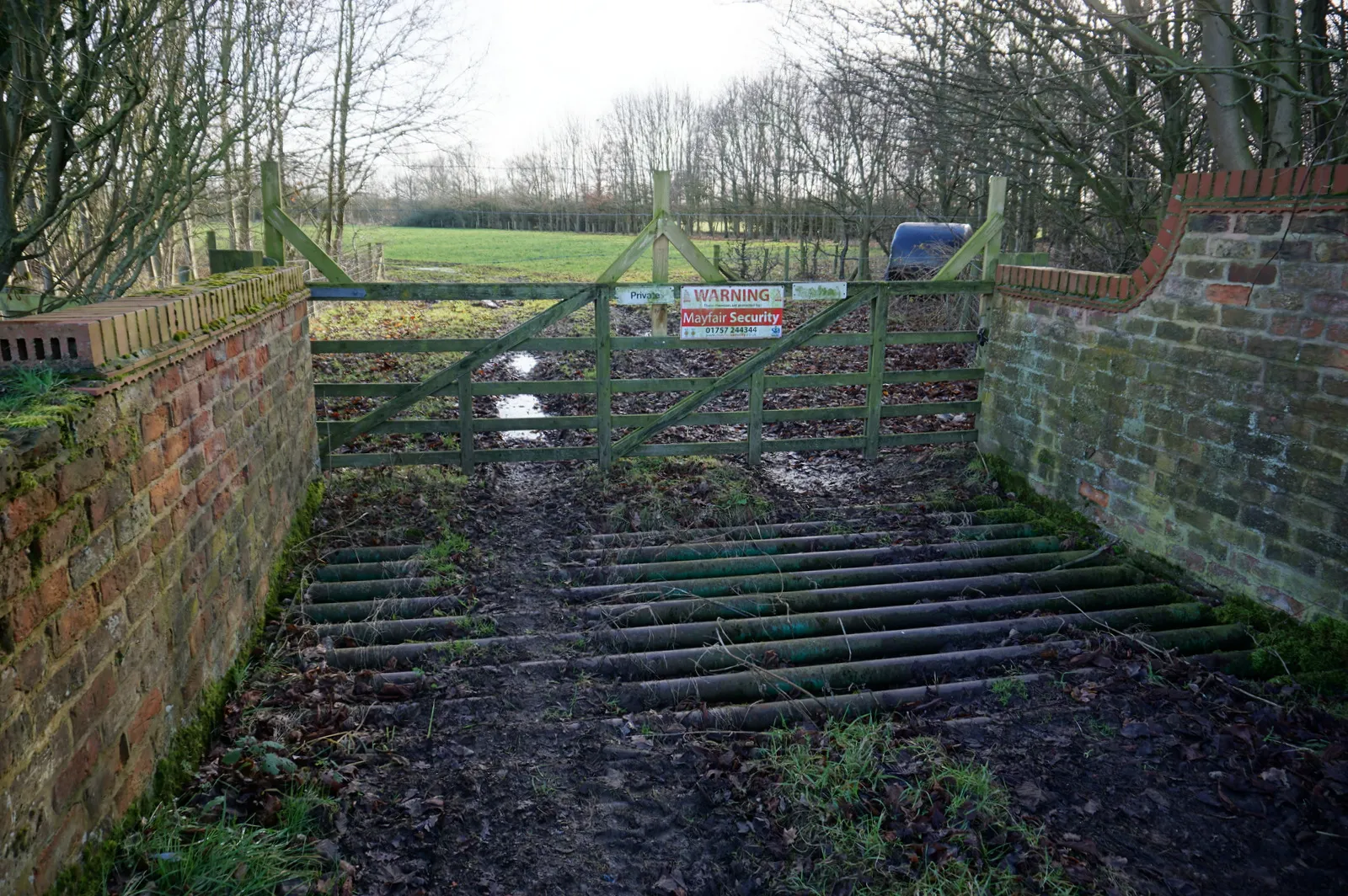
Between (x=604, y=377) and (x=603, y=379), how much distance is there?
0.02 meters

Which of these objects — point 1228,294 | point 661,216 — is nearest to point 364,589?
point 661,216

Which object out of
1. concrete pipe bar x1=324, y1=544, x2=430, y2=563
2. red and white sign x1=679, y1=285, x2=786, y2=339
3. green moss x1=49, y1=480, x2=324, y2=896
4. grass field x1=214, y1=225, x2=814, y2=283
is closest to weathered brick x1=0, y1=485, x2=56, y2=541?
green moss x1=49, y1=480, x2=324, y2=896

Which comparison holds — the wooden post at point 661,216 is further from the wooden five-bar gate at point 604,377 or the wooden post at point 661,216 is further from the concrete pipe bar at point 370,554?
the concrete pipe bar at point 370,554

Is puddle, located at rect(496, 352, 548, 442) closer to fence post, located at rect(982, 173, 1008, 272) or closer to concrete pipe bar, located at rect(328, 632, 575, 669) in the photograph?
concrete pipe bar, located at rect(328, 632, 575, 669)

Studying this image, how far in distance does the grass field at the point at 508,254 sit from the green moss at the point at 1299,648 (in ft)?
48.1

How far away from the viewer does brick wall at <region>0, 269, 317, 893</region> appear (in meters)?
2.34

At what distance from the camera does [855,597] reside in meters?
5.30

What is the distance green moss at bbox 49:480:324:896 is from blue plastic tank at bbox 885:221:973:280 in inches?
515

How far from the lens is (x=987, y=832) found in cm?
330

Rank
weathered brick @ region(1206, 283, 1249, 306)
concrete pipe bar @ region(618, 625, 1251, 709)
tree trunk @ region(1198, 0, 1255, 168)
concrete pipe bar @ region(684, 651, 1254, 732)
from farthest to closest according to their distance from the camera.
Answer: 1. tree trunk @ region(1198, 0, 1255, 168)
2. weathered brick @ region(1206, 283, 1249, 306)
3. concrete pipe bar @ region(618, 625, 1251, 709)
4. concrete pipe bar @ region(684, 651, 1254, 732)

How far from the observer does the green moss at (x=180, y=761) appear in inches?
104

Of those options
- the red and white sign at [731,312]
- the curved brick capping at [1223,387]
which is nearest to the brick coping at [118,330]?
the red and white sign at [731,312]

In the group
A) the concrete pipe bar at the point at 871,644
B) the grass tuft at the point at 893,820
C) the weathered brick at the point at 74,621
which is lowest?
the grass tuft at the point at 893,820

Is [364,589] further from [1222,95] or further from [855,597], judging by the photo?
[1222,95]
